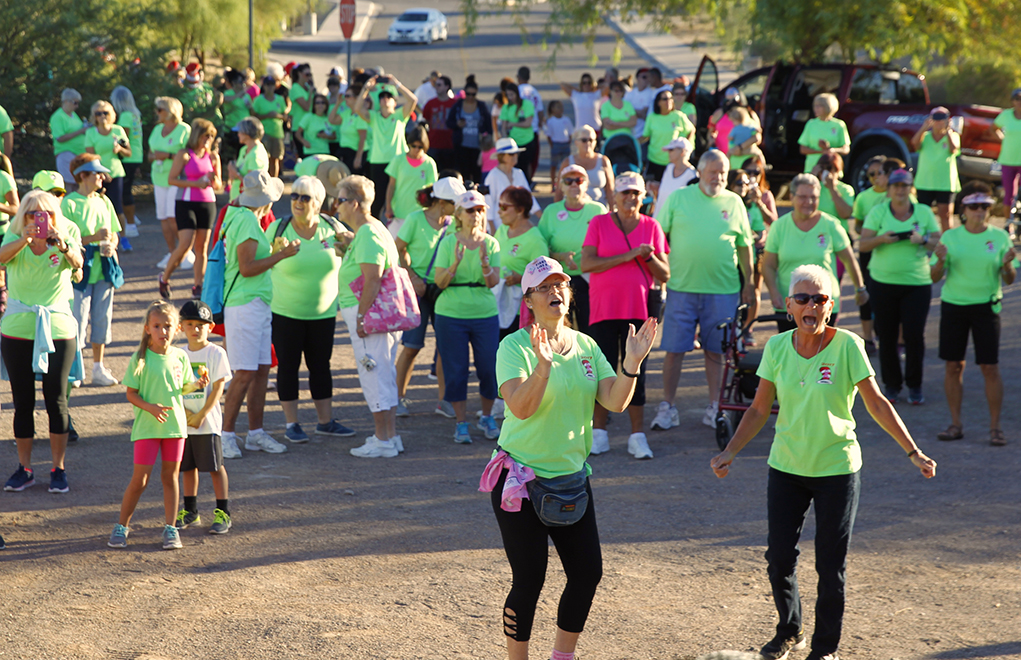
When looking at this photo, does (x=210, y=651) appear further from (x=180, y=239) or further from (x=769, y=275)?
(x=180, y=239)

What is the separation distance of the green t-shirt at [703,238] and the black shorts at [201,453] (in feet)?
12.0

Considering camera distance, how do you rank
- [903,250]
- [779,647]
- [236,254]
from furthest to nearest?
[903,250], [236,254], [779,647]

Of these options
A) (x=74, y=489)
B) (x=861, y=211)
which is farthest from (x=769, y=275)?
(x=74, y=489)

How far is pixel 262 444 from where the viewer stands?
757 centimetres

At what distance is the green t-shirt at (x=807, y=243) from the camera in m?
8.12

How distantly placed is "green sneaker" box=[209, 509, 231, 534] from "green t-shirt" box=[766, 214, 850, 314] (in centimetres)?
450

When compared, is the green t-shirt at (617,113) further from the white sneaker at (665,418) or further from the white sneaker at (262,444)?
the white sneaker at (262,444)

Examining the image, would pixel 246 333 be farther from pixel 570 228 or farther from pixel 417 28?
pixel 417 28

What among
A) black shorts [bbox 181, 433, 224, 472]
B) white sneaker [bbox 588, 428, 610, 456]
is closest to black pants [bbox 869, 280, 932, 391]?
white sneaker [bbox 588, 428, 610, 456]

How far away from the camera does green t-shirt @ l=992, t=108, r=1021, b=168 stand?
14.5m

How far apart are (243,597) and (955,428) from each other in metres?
5.34

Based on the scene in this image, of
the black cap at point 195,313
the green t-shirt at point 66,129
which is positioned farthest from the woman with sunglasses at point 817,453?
the green t-shirt at point 66,129

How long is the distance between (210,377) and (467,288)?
2.18 metres

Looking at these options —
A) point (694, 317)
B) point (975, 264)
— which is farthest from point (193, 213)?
point (975, 264)
